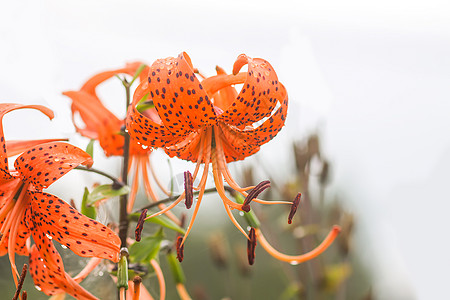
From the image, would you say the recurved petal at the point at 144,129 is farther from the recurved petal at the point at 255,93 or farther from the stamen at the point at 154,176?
the stamen at the point at 154,176

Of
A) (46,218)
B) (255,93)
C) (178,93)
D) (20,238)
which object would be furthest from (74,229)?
(255,93)

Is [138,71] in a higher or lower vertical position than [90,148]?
higher

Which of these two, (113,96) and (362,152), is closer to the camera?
(113,96)

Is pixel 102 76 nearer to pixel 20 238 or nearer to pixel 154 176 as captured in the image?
pixel 154 176

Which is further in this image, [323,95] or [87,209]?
[323,95]

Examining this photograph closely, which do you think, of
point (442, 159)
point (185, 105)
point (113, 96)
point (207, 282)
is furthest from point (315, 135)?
point (207, 282)

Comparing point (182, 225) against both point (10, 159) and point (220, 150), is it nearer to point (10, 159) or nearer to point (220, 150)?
point (220, 150)
